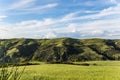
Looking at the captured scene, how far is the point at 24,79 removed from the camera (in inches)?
1146

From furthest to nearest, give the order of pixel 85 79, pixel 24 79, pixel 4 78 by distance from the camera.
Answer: pixel 85 79 → pixel 24 79 → pixel 4 78

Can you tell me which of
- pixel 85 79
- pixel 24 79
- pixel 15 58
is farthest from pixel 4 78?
pixel 85 79

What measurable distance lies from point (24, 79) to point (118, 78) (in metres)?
10.3

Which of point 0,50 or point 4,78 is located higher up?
point 0,50

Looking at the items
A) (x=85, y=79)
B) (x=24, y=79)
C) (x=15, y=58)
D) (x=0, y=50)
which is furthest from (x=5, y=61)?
(x=85, y=79)

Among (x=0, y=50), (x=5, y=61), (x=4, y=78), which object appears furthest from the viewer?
(x=5, y=61)

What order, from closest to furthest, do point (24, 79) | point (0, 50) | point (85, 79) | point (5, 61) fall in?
point (0, 50), point (5, 61), point (24, 79), point (85, 79)

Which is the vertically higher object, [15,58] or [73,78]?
[15,58]

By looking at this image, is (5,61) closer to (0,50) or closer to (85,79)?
(0,50)

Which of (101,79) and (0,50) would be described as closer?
(0,50)

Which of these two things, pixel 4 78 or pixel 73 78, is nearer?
pixel 4 78

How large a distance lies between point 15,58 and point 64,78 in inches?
1040

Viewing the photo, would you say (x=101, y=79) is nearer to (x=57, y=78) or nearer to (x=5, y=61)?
(x=57, y=78)

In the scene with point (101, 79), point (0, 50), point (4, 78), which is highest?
point (0, 50)
